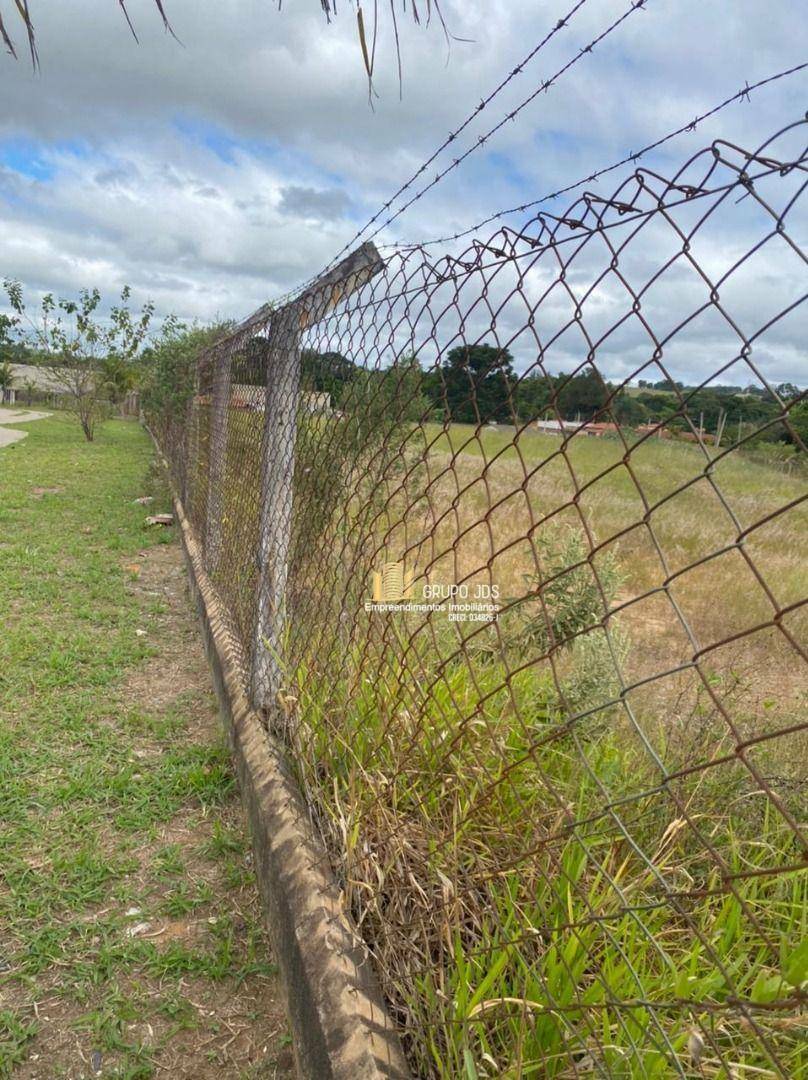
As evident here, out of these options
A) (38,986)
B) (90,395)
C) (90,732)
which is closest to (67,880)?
(38,986)

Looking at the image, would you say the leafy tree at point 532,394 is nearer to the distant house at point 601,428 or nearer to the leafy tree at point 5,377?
the distant house at point 601,428

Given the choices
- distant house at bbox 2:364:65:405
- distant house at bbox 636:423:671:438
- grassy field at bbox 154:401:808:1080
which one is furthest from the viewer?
distant house at bbox 2:364:65:405

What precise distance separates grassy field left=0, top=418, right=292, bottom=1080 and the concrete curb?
0.55ft

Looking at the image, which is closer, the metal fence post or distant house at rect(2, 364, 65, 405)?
the metal fence post

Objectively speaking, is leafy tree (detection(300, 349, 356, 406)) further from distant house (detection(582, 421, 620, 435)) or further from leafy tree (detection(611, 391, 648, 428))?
leafy tree (detection(611, 391, 648, 428))

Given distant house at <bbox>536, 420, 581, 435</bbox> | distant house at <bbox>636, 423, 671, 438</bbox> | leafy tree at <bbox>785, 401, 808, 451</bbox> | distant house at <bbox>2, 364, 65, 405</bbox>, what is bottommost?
distant house at <bbox>2, 364, 65, 405</bbox>

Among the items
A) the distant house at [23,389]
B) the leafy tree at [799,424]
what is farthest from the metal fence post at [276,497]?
the distant house at [23,389]

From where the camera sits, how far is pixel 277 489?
320cm

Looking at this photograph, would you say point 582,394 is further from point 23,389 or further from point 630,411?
point 23,389

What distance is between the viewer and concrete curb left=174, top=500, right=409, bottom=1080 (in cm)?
155

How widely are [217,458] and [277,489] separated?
234 centimetres

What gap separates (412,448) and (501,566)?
1227mm

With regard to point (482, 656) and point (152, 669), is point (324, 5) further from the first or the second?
point (152, 669)

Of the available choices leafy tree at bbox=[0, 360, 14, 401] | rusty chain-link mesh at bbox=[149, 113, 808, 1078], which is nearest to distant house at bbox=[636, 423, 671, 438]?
rusty chain-link mesh at bbox=[149, 113, 808, 1078]
